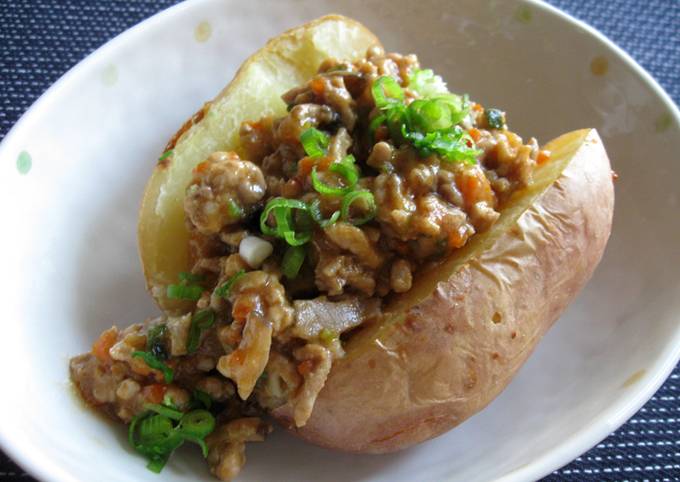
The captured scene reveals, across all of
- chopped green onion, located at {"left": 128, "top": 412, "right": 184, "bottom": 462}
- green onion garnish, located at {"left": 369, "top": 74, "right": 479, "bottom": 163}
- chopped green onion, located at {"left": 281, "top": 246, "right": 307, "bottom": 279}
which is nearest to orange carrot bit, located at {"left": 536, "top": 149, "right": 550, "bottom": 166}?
green onion garnish, located at {"left": 369, "top": 74, "right": 479, "bottom": 163}

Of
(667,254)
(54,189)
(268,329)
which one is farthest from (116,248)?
(667,254)

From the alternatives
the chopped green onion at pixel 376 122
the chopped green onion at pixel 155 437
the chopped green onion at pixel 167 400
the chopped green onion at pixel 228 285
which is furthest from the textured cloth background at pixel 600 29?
the chopped green onion at pixel 376 122

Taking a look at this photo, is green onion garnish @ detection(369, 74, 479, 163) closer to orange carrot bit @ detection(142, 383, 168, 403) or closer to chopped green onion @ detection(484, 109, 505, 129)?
chopped green onion @ detection(484, 109, 505, 129)

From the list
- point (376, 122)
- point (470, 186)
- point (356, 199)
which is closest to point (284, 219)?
point (356, 199)

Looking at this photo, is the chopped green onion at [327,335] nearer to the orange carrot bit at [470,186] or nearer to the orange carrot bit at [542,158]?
the orange carrot bit at [470,186]

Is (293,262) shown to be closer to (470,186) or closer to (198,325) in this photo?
(198,325)

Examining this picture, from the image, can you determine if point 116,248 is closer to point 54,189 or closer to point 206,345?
point 54,189
